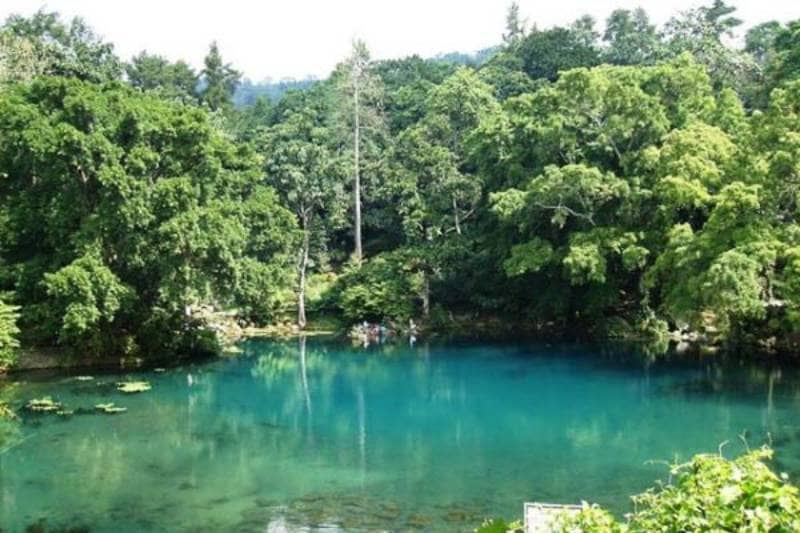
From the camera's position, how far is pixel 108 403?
2206cm

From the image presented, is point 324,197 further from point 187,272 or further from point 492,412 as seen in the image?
point 492,412

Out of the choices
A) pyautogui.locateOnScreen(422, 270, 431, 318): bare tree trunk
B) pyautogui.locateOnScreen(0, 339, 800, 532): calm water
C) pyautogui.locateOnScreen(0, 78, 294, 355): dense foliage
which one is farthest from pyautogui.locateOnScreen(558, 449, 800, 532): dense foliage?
pyautogui.locateOnScreen(422, 270, 431, 318): bare tree trunk

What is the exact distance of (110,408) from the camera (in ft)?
69.8

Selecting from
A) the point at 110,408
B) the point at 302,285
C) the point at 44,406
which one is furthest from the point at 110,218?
the point at 302,285

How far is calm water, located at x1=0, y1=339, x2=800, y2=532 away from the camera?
546 inches

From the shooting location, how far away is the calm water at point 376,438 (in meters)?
13.9

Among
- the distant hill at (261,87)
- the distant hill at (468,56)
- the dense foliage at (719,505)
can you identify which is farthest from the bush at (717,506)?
the distant hill at (261,87)

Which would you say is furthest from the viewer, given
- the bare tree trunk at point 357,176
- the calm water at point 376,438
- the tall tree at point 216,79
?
the tall tree at point 216,79

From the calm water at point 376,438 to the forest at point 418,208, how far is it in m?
2.75

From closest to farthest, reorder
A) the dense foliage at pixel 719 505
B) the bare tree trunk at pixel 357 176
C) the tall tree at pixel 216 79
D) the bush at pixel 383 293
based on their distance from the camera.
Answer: the dense foliage at pixel 719 505
the bush at pixel 383 293
the bare tree trunk at pixel 357 176
the tall tree at pixel 216 79

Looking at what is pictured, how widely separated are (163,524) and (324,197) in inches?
1032

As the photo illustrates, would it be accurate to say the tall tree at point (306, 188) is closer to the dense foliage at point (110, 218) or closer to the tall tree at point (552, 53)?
the dense foliage at point (110, 218)

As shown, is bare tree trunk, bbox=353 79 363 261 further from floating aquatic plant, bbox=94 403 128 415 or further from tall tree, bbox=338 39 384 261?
floating aquatic plant, bbox=94 403 128 415

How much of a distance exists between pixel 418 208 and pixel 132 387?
677 inches
